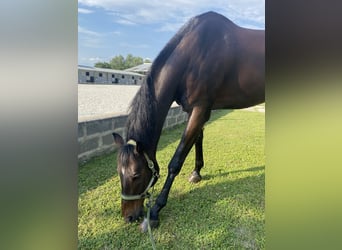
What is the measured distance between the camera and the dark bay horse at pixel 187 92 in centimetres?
93

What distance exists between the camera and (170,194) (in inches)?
39.3

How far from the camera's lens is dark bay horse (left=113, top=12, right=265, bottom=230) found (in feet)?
3.04

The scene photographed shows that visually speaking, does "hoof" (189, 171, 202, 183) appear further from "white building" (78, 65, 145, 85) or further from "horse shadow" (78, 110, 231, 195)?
"white building" (78, 65, 145, 85)

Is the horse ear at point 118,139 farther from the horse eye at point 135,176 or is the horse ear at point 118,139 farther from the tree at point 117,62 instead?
the tree at point 117,62

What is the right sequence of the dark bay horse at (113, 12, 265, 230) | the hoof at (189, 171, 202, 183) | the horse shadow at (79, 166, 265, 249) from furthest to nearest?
the hoof at (189, 171, 202, 183) → the dark bay horse at (113, 12, 265, 230) → the horse shadow at (79, 166, 265, 249)

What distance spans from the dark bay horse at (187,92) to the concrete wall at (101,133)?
3 centimetres

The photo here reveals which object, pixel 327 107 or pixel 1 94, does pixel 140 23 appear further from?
pixel 327 107

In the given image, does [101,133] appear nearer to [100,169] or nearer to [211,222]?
[100,169]

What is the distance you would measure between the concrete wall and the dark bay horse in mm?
33

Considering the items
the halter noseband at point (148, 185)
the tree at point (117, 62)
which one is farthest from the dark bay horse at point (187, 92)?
the tree at point (117, 62)

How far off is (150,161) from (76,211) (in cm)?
30

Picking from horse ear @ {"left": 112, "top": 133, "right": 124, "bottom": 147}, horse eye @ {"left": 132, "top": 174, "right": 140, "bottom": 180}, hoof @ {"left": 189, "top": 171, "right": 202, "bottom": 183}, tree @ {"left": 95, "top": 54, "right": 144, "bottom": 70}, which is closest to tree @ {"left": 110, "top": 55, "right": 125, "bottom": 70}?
tree @ {"left": 95, "top": 54, "right": 144, "bottom": 70}

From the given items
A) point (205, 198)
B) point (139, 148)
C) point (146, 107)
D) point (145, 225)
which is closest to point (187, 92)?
point (146, 107)

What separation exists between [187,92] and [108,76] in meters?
0.31
